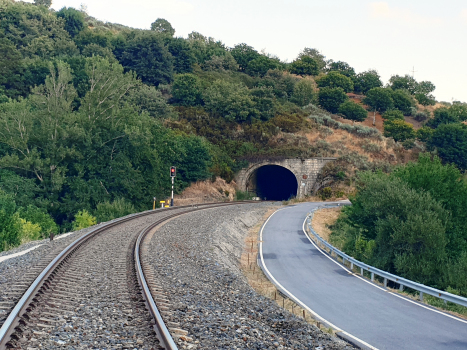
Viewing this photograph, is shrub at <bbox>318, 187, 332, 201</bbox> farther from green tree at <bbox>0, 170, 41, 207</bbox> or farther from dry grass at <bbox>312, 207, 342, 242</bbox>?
green tree at <bbox>0, 170, 41, 207</bbox>

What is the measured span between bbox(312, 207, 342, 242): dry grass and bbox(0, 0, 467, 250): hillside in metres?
13.5

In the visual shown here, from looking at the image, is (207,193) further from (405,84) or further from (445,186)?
(405,84)

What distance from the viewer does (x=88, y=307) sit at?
8438mm

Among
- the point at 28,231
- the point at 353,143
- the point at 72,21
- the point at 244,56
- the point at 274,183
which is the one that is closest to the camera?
the point at 28,231

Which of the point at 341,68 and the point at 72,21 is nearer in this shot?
the point at 72,21

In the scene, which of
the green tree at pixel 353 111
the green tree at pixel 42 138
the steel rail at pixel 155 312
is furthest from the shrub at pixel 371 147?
the steel rail at pixel 155 312

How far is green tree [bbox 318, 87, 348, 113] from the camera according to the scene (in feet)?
265

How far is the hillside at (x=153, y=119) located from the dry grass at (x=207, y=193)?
761 mm

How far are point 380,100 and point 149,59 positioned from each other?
43.4m

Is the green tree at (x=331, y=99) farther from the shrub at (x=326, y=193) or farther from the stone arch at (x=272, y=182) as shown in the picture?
the shrub at (x=326, y=193)

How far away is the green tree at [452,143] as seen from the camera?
69550mm

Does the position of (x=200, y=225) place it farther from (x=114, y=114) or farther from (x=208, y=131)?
(x=208, y=131)

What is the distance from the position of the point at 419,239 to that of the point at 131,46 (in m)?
62.5

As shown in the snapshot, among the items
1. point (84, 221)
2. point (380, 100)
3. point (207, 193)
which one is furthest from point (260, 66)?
point (84, 221)
